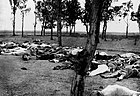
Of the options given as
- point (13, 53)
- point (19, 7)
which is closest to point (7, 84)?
point (13, 53)

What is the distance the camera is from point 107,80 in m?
9.39

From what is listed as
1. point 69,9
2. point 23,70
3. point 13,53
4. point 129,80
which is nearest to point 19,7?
point 69,9

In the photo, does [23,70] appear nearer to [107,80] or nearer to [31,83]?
[31,83]

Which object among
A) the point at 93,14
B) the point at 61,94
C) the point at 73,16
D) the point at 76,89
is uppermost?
the point at 73,16

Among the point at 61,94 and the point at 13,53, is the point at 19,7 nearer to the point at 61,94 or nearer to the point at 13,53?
the point at 13,53

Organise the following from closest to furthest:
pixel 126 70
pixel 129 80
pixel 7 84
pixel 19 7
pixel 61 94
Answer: pixel 61 94 → pixel 7 84 → pixel 129 80 → pixel 126 70 → pixel 19 7

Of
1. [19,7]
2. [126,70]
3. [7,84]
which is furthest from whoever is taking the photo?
[19,7]

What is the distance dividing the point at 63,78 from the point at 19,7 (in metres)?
45.0

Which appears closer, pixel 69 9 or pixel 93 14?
pixel 93 14

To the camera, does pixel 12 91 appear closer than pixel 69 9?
Yes

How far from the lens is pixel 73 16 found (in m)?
53.4

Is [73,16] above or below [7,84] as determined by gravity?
above

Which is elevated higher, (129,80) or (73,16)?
(73,16)

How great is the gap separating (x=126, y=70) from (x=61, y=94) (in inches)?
168
